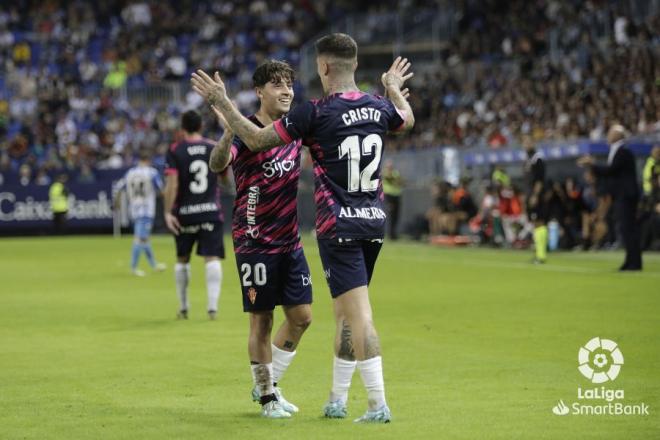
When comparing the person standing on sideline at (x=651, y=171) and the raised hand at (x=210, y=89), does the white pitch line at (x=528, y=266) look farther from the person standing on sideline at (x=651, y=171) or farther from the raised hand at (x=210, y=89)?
the raised hand at (x=210, y=89)

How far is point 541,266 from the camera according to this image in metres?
22.8

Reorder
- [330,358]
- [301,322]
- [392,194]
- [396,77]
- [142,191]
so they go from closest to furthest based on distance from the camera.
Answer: [396,77] < [301,322] < [330,358] < [142,191] < [392,194]

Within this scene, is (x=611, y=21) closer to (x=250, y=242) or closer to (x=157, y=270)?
(x=157, y=270)

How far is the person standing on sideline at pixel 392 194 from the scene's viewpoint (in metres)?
33.9

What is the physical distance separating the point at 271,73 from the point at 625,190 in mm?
12882

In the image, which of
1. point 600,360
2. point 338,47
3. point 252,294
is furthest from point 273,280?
point 600,360

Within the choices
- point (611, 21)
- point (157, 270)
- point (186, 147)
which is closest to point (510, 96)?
point (611, 21)

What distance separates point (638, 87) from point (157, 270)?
1358 centimetres

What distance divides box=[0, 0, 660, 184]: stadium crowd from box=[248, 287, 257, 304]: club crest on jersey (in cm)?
2059

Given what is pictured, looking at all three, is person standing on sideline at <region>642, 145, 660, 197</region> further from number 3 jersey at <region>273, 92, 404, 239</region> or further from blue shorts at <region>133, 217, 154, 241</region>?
number 3 jersey at <region>273, 92, 404, 239</region>

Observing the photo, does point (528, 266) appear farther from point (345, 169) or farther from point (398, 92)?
point (345, 169)

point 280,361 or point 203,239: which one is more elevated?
point 203,239

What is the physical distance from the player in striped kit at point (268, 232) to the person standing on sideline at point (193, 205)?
6086 mm

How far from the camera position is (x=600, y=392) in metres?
8.98
